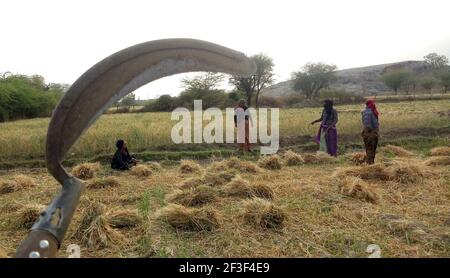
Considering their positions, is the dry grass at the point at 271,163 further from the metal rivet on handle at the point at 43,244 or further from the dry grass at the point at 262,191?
the metal rivet on handle at the point at 43,244

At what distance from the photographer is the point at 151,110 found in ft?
137

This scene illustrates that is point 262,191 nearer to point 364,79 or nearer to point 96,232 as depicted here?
point 96,232

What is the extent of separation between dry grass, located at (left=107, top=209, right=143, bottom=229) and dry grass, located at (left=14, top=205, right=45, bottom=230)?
93cm

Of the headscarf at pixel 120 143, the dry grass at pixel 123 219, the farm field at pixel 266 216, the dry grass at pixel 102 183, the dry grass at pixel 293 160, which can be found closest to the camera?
the farm field at pixel 266 216

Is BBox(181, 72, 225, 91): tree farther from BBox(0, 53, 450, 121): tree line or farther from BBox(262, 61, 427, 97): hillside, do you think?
BBox(262, 61, 427, 97): hillside

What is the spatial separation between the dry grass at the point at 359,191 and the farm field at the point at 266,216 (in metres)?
0.02

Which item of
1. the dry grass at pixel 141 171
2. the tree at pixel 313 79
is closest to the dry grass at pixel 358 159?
the dry grass at pixel 141 171

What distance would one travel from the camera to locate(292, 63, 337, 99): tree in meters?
64.4

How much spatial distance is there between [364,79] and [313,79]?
93.6 ft

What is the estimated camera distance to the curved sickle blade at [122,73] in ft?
6.16

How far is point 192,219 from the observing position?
4.80m

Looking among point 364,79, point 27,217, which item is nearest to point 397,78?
point 364,79
